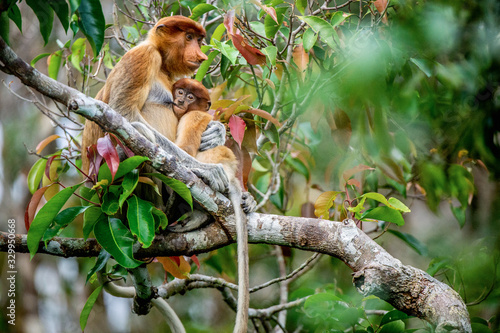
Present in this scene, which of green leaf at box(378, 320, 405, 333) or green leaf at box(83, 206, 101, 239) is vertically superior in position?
green leaf at box(83, 206, 101, 239)

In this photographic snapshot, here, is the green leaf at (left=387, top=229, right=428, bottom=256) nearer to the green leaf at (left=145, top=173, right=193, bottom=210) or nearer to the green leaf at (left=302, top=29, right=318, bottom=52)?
the green leaf at (left=302, top=29, right=318, bottom=52)

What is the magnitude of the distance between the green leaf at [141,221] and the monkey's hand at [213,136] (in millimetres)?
980

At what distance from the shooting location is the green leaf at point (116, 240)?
2.47 m

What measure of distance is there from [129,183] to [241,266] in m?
0.77

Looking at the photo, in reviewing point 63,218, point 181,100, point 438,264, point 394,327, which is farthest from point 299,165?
point 63,218

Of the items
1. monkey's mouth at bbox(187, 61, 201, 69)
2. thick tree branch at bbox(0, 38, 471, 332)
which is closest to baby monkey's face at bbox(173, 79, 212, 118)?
monkey's mouth at bbox(187, 61, 201, 69)

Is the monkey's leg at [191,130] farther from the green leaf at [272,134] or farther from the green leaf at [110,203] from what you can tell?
the green leaf at [110,203]

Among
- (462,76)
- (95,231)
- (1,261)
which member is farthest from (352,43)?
(1,261)

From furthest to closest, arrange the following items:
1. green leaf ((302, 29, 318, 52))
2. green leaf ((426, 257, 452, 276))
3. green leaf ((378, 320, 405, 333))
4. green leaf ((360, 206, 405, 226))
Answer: green leaf ((426, 257, 452, 276)) < green leaf ((302, 29, 318, 52)) < green leaf ((360, 206, 405, 226)) < green leaf ((378, 320, 405, 333))

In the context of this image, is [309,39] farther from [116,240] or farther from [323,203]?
[116,240]

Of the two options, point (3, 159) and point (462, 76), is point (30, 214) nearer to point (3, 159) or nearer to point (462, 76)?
point (462, 76)

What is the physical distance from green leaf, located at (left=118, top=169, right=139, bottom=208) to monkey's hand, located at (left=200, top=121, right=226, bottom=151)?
94 cm

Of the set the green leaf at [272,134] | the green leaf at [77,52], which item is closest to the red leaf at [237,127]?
the green leaf at [272,134]

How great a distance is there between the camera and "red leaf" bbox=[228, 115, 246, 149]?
118 inches
